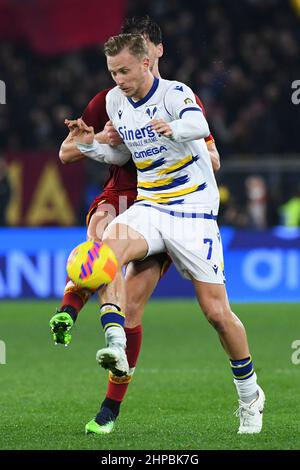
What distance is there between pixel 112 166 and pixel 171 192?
0.76 meters

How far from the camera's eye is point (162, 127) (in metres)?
6.38

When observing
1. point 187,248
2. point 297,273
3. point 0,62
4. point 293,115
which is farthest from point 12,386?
point 0,62

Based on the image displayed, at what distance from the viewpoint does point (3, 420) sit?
7418 millimetres

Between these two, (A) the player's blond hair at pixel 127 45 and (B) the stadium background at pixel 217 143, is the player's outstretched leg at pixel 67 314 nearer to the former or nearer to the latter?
(A) the player's blond hair at pixel 127 45

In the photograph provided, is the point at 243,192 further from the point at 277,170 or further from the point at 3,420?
the point at 3,420

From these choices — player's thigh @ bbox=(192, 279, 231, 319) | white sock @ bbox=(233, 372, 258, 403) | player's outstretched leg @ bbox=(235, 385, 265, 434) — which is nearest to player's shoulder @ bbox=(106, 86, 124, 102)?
player's thigh @ bbox=(192, 279, 231, 319)

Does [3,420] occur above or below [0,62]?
below

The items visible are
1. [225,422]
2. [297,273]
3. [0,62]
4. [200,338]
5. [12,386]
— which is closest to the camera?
[225,422]

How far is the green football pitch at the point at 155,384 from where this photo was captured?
21.5 feet

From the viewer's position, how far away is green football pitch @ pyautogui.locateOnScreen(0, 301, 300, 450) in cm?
657

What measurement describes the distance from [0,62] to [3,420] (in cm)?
1423

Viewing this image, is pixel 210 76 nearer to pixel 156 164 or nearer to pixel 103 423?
pixel 156 164

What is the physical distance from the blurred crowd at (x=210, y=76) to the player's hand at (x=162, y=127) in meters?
10.4

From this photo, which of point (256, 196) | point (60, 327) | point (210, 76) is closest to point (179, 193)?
point (60, 327)
